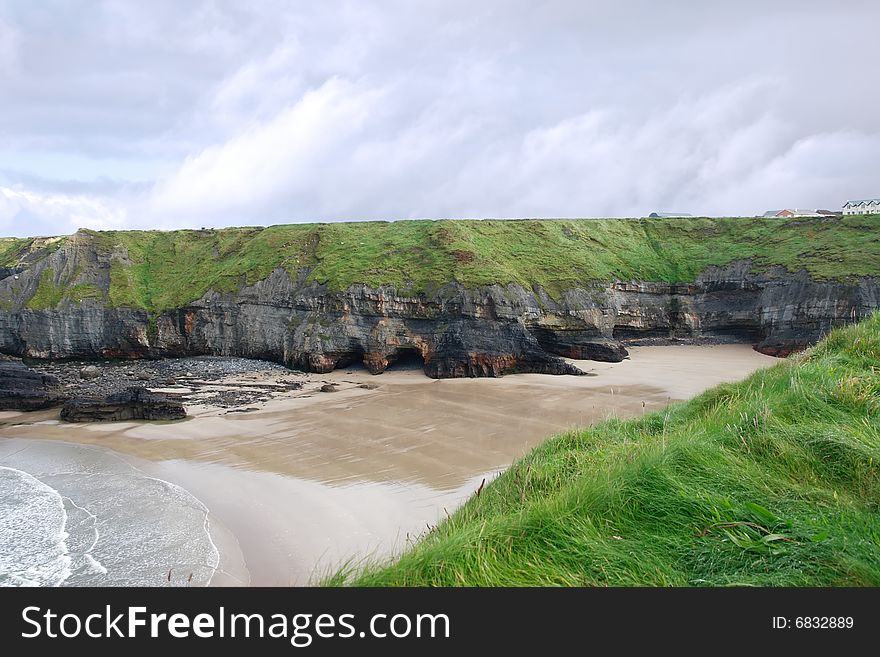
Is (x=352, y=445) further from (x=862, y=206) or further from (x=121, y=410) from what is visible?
(x=862, y=206)

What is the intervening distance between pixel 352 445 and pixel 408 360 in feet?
55.7

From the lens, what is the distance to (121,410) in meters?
22.1

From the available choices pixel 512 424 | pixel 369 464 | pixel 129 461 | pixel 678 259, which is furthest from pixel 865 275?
pixel 129 461

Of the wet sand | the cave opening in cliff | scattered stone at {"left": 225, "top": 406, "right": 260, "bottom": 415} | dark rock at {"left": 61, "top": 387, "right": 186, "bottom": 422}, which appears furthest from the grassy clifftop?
dark rock at {"left": 61, "top": 387, "right": 186, "bottom": 422}

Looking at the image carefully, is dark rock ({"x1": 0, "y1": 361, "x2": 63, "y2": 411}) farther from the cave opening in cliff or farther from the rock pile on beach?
the cave opening in cliff

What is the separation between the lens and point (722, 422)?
6027 mm

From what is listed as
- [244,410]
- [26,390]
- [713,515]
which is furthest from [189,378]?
[713,515]

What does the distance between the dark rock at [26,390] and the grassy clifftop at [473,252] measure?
1323 cm

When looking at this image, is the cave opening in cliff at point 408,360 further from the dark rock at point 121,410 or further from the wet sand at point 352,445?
the dark rock at point 121,410

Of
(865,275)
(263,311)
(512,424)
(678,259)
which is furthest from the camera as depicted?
(678,259)

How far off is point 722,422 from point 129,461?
16921 millimetres

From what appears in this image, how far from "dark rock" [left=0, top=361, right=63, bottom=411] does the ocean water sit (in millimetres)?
9656

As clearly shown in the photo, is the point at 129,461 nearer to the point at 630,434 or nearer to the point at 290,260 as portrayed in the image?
the point at 630,434

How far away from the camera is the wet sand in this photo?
35.3ft
